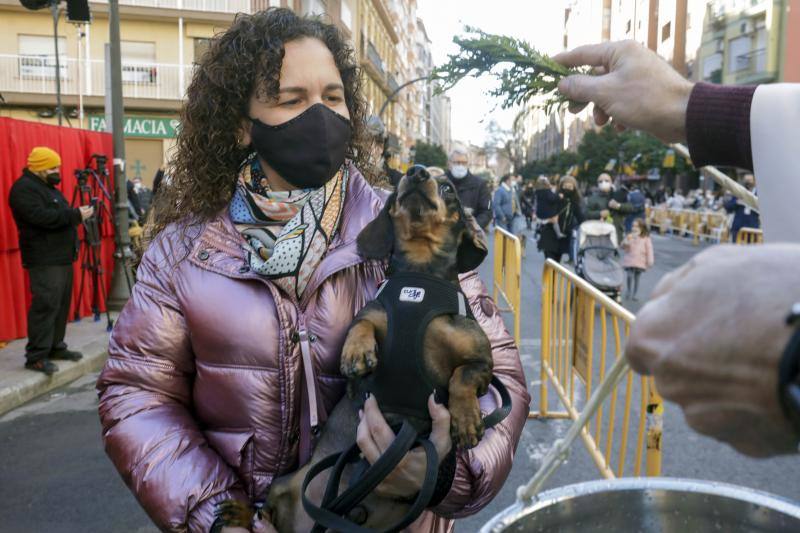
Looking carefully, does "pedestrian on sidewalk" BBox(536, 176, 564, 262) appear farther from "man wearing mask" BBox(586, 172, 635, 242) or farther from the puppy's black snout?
the puppy's black snout

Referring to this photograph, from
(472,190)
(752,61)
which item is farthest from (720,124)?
(472,190)

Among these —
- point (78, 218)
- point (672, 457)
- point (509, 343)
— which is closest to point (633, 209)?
point (672, 457)

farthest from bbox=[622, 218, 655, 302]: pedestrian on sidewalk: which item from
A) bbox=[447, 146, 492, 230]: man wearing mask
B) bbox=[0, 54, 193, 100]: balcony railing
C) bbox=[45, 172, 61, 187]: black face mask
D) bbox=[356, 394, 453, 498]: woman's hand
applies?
bbox=[0, 54, 193, 100]: balcony railing

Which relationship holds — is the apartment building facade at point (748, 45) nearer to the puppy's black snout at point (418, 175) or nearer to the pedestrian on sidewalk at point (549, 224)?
the puppy's black snout at point (418, 175)

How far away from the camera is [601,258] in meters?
9.45

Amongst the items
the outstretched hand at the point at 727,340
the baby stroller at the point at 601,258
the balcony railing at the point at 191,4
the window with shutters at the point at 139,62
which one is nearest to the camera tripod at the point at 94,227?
the baby stroller at the point at 601,258

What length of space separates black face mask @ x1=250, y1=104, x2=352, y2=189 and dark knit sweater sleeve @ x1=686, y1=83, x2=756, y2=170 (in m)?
1.03

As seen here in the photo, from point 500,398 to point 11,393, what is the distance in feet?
17.6

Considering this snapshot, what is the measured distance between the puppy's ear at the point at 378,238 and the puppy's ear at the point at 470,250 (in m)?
0.21

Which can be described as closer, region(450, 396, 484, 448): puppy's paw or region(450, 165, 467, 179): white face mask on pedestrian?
region(450, 396, 484, 448): puppy's paw

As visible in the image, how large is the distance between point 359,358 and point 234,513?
1.66 feet

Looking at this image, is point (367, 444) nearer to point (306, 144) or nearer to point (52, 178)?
point (306, 144)

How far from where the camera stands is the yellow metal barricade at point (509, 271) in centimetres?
705

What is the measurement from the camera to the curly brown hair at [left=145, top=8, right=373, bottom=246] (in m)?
1.91
